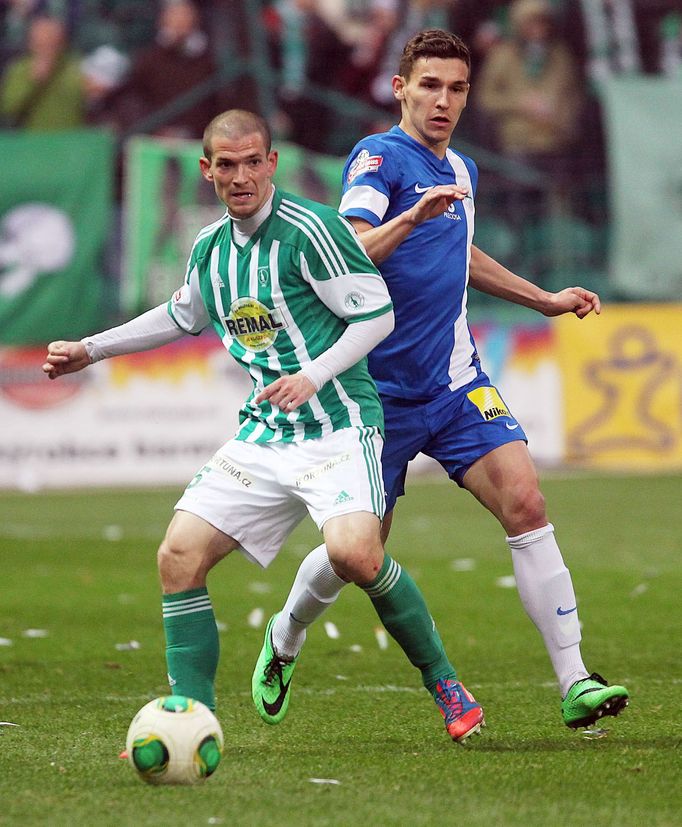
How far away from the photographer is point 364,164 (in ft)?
17.2

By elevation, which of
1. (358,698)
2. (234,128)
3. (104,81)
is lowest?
(104,81)

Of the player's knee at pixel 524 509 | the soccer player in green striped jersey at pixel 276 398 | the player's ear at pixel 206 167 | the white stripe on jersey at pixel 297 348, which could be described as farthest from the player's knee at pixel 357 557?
the player's ear at pixel 206 167

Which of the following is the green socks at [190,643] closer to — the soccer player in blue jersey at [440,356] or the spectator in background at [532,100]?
the soccer player in blue jersey at [440,356]

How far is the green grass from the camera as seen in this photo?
4043mm

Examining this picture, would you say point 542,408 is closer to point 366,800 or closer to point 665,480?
point 665,480

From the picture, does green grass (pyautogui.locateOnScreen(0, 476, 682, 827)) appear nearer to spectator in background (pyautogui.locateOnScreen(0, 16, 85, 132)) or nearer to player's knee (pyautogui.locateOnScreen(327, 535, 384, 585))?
player's knee (pyautogui.locateOnScreen(327, 535, 384, 585))

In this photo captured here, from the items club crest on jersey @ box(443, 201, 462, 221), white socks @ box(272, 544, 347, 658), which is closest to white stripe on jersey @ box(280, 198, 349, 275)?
club crest on jersey @ box(443, 201, 462, 221)

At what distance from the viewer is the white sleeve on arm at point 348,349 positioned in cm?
473

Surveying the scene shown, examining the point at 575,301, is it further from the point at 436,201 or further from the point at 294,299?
Result: the point at 294,299

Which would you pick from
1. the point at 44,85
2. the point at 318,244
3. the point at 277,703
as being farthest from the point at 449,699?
the point at 44,85

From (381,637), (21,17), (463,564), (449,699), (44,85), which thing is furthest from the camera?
(21,17)

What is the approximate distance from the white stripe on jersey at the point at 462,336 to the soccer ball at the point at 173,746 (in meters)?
1.61

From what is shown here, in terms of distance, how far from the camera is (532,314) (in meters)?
17.2

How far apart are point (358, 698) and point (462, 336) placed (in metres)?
1.42
